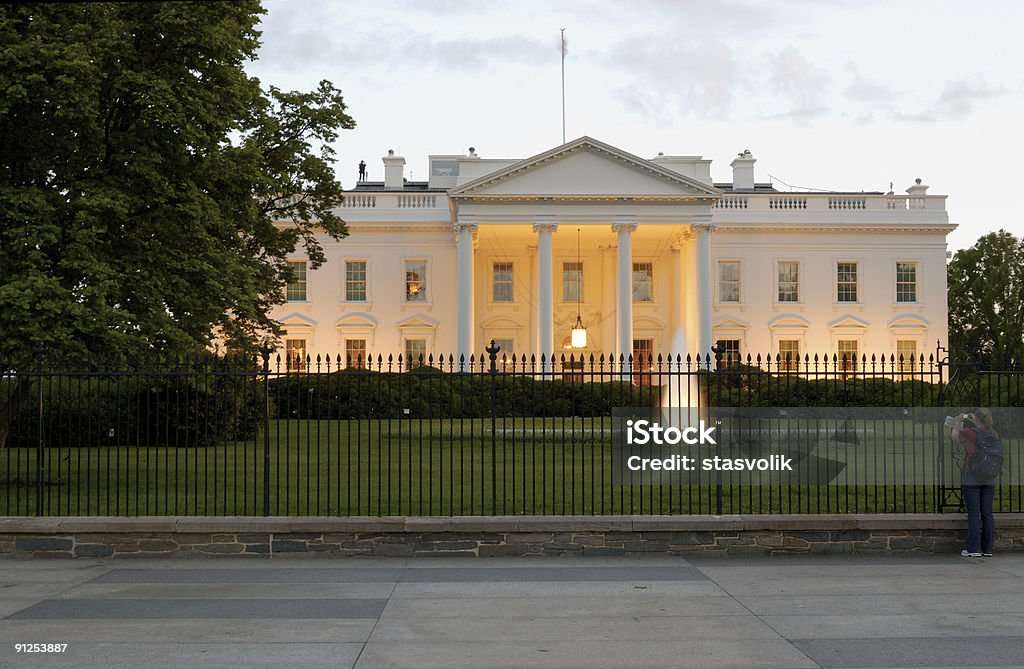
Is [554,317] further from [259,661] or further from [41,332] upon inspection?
[259,661]

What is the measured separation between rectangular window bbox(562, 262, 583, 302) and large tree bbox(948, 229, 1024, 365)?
90.8 feet

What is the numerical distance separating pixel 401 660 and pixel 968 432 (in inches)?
281

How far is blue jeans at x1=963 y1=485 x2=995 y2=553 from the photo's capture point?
1124cm

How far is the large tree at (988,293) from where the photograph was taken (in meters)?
66.6

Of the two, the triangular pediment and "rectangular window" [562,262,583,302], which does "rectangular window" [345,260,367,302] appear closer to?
the triangular pediment

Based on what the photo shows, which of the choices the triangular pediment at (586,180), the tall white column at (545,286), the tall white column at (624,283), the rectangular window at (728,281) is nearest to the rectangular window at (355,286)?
the triangular pediment at (586,180)

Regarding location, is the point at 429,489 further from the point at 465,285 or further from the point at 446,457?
the point at 465,285

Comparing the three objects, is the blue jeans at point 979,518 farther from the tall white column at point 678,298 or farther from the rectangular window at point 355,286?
the rectangular window at point 355,286

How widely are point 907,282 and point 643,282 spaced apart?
1340cm

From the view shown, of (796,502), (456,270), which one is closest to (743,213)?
(456,270)

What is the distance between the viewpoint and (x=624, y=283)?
155 ft

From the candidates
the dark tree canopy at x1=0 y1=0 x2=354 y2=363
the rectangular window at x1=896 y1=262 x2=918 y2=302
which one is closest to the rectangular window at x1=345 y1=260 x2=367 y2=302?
the rectangular window at x1=896 y1=262 x2=918 y2=302

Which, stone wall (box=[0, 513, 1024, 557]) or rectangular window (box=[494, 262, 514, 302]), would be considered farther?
rectangular window (box=[494, 262, 514, 302])

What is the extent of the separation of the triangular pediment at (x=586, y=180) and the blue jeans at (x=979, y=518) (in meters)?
36.0
